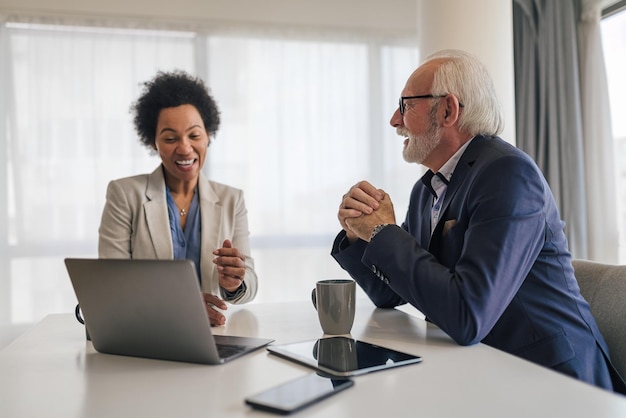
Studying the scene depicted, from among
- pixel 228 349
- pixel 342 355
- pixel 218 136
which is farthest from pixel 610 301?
pixel 218 136

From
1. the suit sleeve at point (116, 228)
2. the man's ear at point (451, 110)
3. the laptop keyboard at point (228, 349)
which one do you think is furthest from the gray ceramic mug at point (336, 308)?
the suit sleeve at point (116, 228)

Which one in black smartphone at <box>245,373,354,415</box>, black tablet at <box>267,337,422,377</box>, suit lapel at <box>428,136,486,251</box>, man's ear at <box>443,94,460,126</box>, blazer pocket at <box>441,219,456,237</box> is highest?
man's ear at <box>443,94,460,126</box>

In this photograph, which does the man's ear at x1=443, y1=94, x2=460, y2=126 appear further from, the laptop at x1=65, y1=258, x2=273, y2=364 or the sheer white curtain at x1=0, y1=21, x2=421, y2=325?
the sheer white curtain at x1=0, y1=21, x2=421, y2=325

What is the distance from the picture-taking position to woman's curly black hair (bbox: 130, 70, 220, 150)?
2.15 m

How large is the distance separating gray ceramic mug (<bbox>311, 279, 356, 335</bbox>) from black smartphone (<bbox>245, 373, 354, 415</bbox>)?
1.09 feet

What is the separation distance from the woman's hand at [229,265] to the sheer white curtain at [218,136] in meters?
2.51

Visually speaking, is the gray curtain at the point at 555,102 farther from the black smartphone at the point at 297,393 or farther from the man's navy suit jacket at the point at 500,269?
the black smartphone at the point at 297,393

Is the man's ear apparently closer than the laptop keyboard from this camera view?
No

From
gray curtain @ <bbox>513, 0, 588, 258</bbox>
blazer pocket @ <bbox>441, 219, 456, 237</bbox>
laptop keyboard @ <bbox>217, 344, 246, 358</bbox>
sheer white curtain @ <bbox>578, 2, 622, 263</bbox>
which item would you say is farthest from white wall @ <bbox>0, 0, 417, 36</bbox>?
laptop keyboard @ <bbox>217, 344, 246, 358</bbox>

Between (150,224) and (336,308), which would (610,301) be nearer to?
(336,308)

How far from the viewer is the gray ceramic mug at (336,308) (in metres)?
1.18

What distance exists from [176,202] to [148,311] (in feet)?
3.68

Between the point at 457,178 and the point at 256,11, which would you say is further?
the point at 256,11

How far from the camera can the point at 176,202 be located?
2062mm
